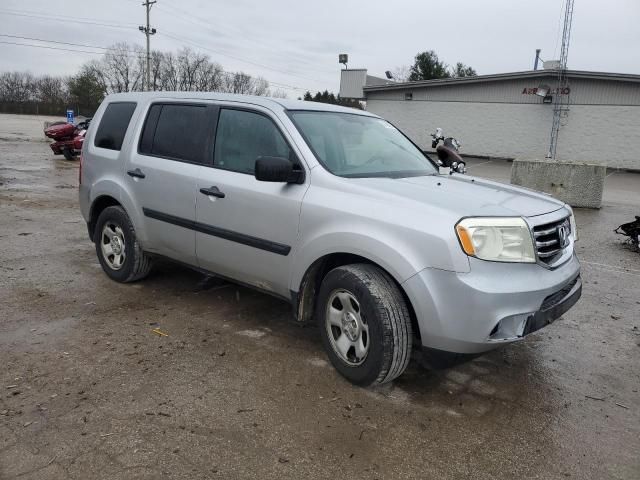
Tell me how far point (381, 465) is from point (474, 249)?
1.24m

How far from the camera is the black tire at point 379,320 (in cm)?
316

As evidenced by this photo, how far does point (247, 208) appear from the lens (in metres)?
3.90

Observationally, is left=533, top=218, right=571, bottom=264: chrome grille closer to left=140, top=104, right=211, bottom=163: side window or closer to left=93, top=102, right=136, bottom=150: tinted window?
left=140, top=104, right=211, bottom=163: side window

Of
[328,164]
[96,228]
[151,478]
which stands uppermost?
[328,164]

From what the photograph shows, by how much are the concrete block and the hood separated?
28.2 feet

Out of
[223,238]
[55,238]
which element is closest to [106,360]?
[223,238]

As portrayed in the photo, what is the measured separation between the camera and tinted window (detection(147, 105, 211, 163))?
441cm

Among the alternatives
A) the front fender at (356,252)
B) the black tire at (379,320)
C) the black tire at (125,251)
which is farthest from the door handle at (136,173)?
the black tire at (379,320)

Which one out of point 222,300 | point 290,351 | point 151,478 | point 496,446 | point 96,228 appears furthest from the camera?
point 96,228

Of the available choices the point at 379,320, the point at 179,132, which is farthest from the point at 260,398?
the point at 179,132

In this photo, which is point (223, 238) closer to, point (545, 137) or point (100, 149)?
point (100, 149)

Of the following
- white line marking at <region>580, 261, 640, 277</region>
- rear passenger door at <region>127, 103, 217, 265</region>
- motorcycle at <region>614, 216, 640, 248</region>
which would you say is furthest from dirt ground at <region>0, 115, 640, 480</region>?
motorcycle at <region>614, 216, 640, 248</region>

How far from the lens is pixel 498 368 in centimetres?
388

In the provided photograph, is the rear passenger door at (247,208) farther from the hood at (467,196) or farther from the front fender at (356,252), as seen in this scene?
the hood at (467,196)
